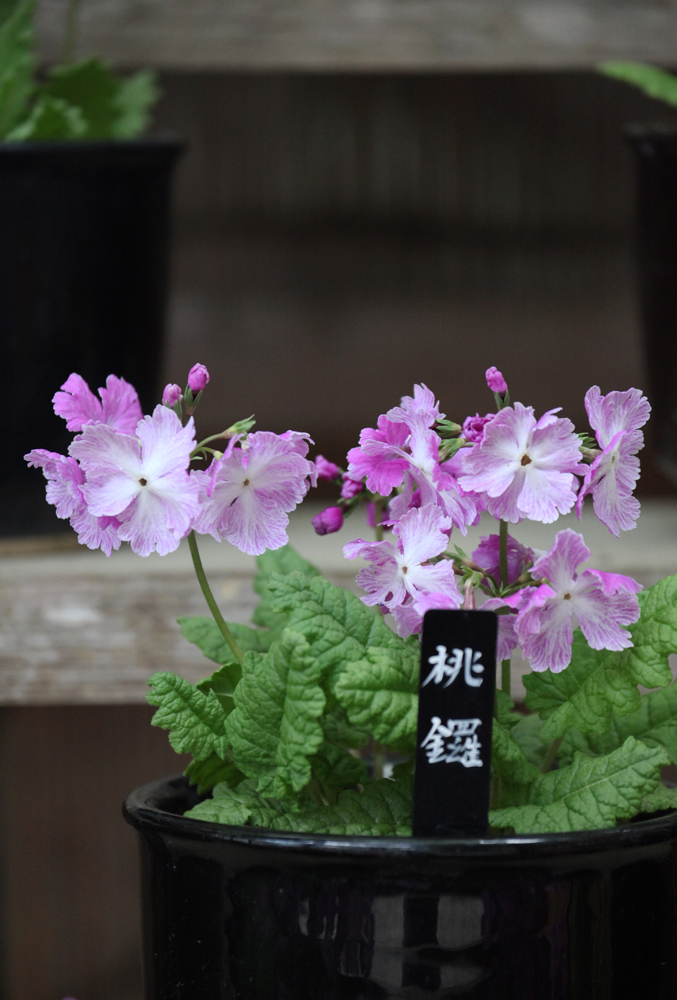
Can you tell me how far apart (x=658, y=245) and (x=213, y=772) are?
695 mm

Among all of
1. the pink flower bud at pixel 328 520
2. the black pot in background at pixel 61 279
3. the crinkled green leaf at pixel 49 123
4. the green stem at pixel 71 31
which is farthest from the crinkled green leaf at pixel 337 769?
the green stem at pixel 71 31

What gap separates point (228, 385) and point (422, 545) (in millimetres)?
1014

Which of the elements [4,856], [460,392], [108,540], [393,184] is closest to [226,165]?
[393,184]

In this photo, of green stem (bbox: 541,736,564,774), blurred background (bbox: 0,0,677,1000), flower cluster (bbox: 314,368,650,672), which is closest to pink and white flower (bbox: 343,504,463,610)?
flower cluster (bbox: 314,368,650,672)

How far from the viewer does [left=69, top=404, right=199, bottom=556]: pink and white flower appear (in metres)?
0.48

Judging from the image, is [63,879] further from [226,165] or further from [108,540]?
[108,540]

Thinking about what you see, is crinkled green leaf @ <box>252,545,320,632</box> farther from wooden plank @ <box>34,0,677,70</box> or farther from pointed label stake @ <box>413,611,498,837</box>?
wooden plank @ <box>34,0,677,70</box>

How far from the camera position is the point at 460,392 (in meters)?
1.50

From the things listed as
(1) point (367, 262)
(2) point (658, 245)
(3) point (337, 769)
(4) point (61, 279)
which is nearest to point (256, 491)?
(3) point (337, 769)

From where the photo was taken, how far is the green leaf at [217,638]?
63cm

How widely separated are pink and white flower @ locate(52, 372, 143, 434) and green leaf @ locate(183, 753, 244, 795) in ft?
0.52

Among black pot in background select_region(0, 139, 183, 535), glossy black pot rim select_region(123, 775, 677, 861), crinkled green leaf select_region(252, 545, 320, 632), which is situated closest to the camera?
glossy black pot rim select_region(123, 775, 677, 861)

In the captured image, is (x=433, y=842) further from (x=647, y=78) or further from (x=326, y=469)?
(x=647, y=78)

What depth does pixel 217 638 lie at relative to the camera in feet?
2.07
